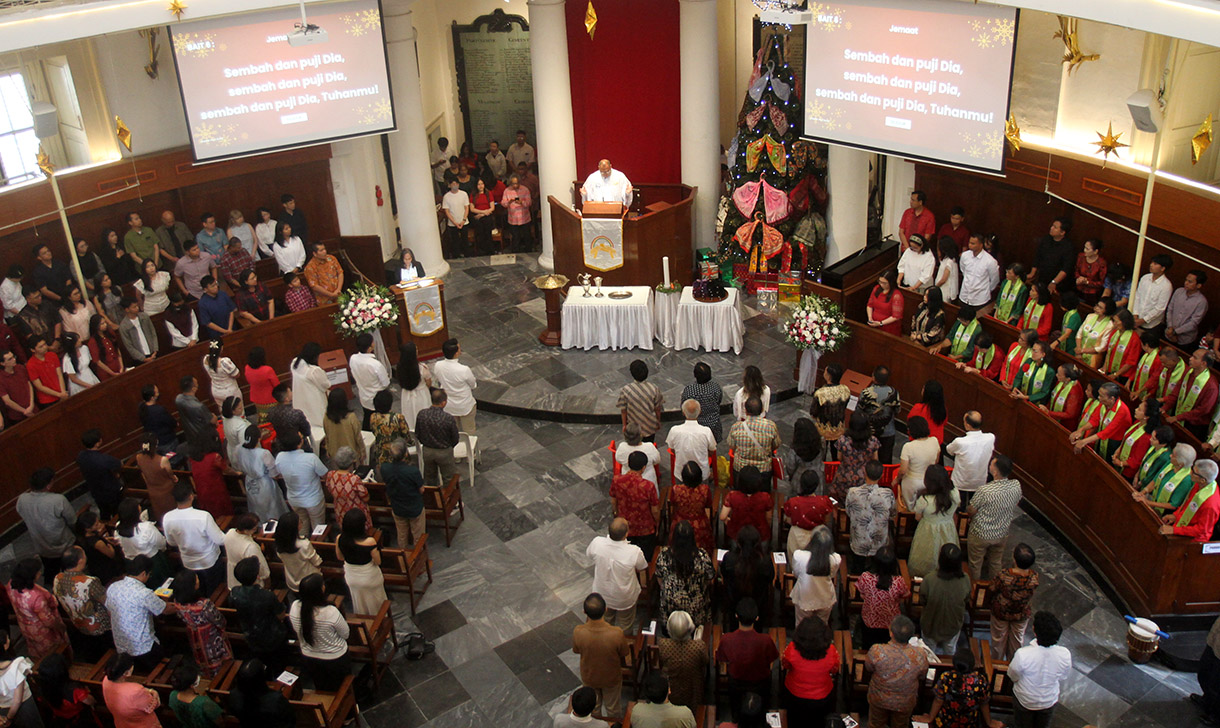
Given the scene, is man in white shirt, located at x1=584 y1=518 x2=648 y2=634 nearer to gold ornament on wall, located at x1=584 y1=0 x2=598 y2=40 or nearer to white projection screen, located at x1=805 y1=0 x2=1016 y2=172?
white projection screen, located at x1=805 y1=0 x2=1016 y2=172

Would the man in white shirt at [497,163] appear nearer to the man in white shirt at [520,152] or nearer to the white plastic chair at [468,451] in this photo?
the man in white shirt at [520,152]

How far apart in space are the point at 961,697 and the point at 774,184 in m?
8.31

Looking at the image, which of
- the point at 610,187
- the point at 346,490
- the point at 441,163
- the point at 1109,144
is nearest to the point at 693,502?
the point at 346,490

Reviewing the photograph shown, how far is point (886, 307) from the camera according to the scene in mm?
10336

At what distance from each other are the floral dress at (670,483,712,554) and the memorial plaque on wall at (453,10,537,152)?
33.9ft

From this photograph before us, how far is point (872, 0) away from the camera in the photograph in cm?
1015

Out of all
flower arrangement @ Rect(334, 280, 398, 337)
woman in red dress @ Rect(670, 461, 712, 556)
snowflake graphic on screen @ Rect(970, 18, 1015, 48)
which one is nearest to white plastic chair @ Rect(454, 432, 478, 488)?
flower arrangement @ Rect(334, 280, 398, 337)

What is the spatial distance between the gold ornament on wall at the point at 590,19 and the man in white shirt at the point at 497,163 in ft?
8.48

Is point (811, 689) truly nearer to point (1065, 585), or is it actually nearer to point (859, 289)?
point (1065, 585)

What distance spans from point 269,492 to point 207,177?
5181mm

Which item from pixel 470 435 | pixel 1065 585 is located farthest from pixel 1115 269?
pixel 470 435

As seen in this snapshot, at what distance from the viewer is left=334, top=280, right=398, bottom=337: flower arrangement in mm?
10953

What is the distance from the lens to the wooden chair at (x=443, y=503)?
28.5ft

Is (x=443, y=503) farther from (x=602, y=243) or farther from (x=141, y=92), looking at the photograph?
(x=141, y=92)
